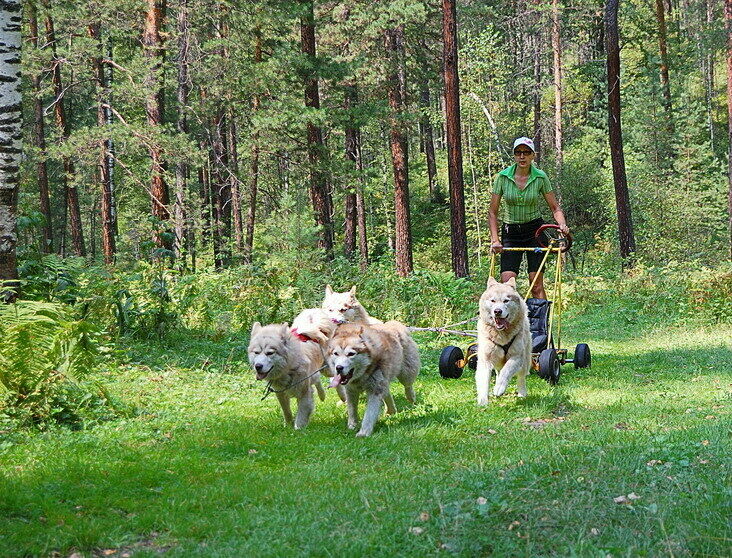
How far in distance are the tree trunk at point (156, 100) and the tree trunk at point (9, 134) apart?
22.4ft

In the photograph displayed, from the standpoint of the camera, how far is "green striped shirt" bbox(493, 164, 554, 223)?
29.0 ft

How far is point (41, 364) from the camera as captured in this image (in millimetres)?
6410

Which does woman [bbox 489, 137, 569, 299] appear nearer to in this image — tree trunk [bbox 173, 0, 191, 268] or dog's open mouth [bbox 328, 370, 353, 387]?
dog's open mouth [bbox 328, 370, 353, 387]

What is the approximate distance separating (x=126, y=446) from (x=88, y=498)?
1305 millimetres

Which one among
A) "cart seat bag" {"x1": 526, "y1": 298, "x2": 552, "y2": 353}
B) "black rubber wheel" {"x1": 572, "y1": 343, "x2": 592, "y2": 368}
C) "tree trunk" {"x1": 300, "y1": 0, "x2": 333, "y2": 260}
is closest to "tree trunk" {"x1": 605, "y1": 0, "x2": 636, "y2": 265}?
"tree trunk" {"x1": 300, "y1": 0, "x2": 333, "y2": 260}

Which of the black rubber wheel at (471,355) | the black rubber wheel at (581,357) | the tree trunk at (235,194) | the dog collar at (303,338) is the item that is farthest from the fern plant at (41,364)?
the tree trunk at (235,194)

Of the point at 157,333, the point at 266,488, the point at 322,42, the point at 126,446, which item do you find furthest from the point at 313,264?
the point at 322,42

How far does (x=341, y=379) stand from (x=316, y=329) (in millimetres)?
1989

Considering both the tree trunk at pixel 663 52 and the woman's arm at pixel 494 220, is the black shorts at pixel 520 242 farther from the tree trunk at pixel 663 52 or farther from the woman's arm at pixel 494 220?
the tree trunk at pixel 663 52

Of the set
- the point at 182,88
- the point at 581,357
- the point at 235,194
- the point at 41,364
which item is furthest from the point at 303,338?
the point at 182,88

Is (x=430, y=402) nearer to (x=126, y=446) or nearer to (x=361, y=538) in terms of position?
(x=126, y=446)

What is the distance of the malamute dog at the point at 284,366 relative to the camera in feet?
21.1

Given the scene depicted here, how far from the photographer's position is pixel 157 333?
11.0 meters

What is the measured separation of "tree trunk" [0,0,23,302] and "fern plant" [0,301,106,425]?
3.14 ft
